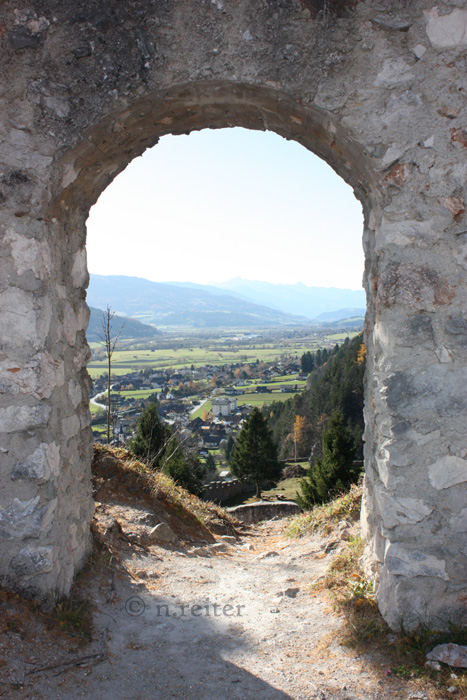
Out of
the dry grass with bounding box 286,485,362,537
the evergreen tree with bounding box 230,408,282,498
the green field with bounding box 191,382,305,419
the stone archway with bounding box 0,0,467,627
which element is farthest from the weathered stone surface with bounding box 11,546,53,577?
the green field with bounding box 191,382,305,419

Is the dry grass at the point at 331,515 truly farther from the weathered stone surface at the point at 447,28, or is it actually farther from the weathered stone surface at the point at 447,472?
the weathered stone surface at the point at 447,28

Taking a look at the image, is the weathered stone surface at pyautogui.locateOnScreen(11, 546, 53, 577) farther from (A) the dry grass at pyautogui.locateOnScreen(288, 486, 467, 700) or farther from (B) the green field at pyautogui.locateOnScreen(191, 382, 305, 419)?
(B) the green field at pyautogui.locateOnScreen(191, 382, 305, 419)

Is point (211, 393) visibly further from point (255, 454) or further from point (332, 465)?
point (332, 465)

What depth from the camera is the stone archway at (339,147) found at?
8.23 feet

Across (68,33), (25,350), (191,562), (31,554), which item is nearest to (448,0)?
(68,33)

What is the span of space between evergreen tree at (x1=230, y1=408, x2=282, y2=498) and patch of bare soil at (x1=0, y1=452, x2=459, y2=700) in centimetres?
1887

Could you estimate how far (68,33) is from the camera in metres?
2.63

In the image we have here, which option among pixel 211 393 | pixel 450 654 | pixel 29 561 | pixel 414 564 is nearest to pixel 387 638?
pixel 450 654

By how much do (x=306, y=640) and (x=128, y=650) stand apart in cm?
99

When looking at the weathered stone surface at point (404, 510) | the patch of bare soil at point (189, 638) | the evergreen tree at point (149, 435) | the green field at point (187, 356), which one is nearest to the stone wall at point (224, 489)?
the evergreen tree at point (149, 435)

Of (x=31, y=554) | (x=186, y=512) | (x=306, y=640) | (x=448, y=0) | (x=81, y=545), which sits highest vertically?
(x=448, y=0)

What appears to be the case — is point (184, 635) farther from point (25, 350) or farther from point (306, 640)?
point (25, 350)

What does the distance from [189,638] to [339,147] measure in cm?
302

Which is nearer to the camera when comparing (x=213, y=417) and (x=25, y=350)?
(x=25, y=350)
